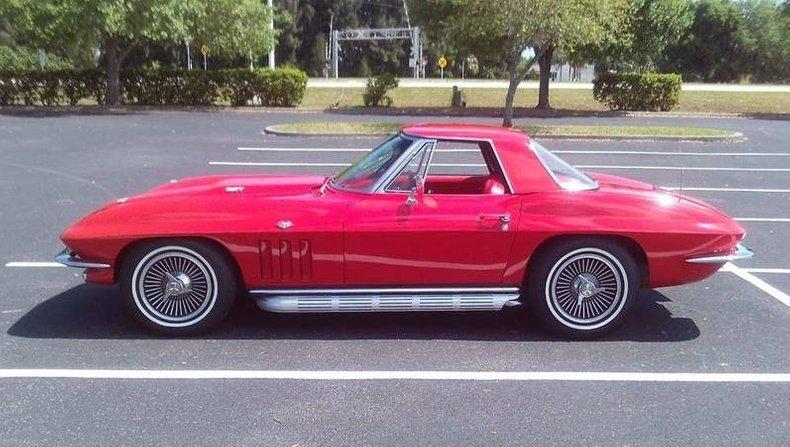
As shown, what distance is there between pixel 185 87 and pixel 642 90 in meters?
16.3

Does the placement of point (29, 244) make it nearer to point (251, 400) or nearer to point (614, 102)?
point (251, 400)

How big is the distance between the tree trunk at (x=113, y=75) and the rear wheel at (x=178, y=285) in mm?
21954

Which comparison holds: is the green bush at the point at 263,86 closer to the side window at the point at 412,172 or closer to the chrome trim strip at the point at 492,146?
the chrome trim strip at the point at 492,146

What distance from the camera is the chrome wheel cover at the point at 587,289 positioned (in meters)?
4.75

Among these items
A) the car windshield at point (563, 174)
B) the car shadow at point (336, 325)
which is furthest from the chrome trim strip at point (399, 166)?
the car shadow at point (336, 325)

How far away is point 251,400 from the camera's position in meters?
3.89

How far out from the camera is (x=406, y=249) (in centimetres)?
466

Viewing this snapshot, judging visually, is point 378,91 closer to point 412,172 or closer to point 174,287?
point 412,172

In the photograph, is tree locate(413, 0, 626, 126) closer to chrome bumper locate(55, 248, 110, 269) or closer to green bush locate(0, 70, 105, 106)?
green bush locate(0, 70, 105, 106)

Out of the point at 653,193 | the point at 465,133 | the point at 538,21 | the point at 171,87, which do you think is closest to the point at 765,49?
the point at 538,21

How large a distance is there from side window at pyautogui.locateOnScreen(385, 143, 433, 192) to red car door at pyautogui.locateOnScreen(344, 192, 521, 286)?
0.06 m

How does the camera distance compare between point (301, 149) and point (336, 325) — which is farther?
point (301, 149)

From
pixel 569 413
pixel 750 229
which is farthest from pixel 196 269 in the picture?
pixel 750 229

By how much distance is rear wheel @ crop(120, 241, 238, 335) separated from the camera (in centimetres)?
464
